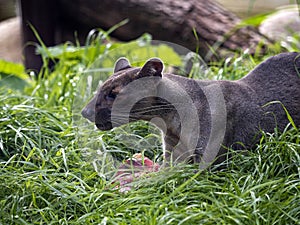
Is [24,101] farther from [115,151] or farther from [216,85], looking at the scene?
[216,85]

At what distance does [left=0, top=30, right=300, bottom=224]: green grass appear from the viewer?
2.41 metres

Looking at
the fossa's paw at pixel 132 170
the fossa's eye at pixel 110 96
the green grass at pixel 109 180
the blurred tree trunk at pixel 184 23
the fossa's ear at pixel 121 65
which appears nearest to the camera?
the green grass at pixel 109 180

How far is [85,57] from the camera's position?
4676 millimetres

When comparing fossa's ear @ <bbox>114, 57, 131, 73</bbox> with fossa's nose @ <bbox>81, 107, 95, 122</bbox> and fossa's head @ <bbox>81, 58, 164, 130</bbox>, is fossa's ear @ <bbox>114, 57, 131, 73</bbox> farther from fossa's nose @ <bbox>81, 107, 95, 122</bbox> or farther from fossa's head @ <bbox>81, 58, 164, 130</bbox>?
fossa's nose @ <bbox>81, 107, 95, 122</bbox>

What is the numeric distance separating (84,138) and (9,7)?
243 inches

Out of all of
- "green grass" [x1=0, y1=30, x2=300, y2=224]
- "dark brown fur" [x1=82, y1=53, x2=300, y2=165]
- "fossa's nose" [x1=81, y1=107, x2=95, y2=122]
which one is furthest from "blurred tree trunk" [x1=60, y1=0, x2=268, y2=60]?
"fossa's nose" [x1=81, y1=107, x2=95, y2=122]

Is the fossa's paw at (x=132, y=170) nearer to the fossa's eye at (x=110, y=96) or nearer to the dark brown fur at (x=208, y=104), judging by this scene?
the dark brown fur at (x=208, y=104)

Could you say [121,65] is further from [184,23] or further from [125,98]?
[184,23]

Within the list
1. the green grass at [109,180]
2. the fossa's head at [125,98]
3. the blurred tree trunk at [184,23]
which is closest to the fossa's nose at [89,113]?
the fossa's head at [125,98]

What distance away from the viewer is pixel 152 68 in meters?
2.91

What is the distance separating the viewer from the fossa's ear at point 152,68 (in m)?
2.89

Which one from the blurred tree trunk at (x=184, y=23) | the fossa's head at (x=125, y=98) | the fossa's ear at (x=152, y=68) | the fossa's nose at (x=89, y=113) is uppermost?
the fossa's ear at (x=152, y=68)

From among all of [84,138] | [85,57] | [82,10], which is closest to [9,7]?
[82,10]

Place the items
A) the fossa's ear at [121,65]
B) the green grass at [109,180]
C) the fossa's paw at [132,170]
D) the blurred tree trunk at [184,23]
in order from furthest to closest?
the blurred tree trunk at [184,23] < the fossa's ear at [121,65] < the fossa's paw at [132,170] < the green grass at [109,180]
